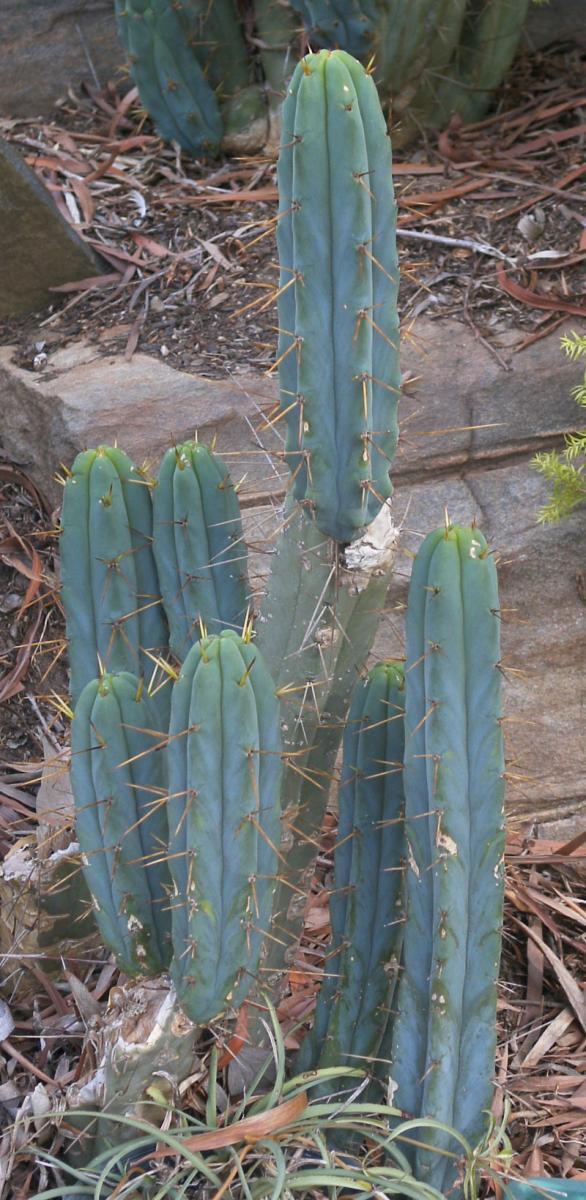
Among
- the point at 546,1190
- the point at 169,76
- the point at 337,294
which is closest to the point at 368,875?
the point at 546,1190

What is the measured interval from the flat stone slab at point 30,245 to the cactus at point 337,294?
5.92ft

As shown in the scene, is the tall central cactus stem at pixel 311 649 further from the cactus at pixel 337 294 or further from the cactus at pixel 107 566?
the cactus at pixel 107 566

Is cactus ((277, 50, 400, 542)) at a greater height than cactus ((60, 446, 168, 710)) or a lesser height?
greater

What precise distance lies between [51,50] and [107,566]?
9.44ft

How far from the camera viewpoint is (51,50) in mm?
4148

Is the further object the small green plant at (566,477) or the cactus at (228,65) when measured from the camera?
the cactus at (228,65)

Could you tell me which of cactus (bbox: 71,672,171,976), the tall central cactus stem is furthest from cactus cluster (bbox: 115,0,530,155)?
cactus (bbox: 71,672,171,976)

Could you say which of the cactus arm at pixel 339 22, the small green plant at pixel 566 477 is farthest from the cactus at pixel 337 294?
the cactus arm at pixel 339 22

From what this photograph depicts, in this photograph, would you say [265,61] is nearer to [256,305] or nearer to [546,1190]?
[256,305]

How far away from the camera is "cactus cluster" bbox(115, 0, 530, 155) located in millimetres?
3418

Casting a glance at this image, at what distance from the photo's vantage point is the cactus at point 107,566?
1.95 meters

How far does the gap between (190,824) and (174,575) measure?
0.52 m

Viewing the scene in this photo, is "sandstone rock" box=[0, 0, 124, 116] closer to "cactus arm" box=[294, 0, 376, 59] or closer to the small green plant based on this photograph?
"cactus arm" box=[294, 0, 376, 59]

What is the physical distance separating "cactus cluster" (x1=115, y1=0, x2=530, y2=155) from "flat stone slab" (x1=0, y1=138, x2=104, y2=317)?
553 mm
